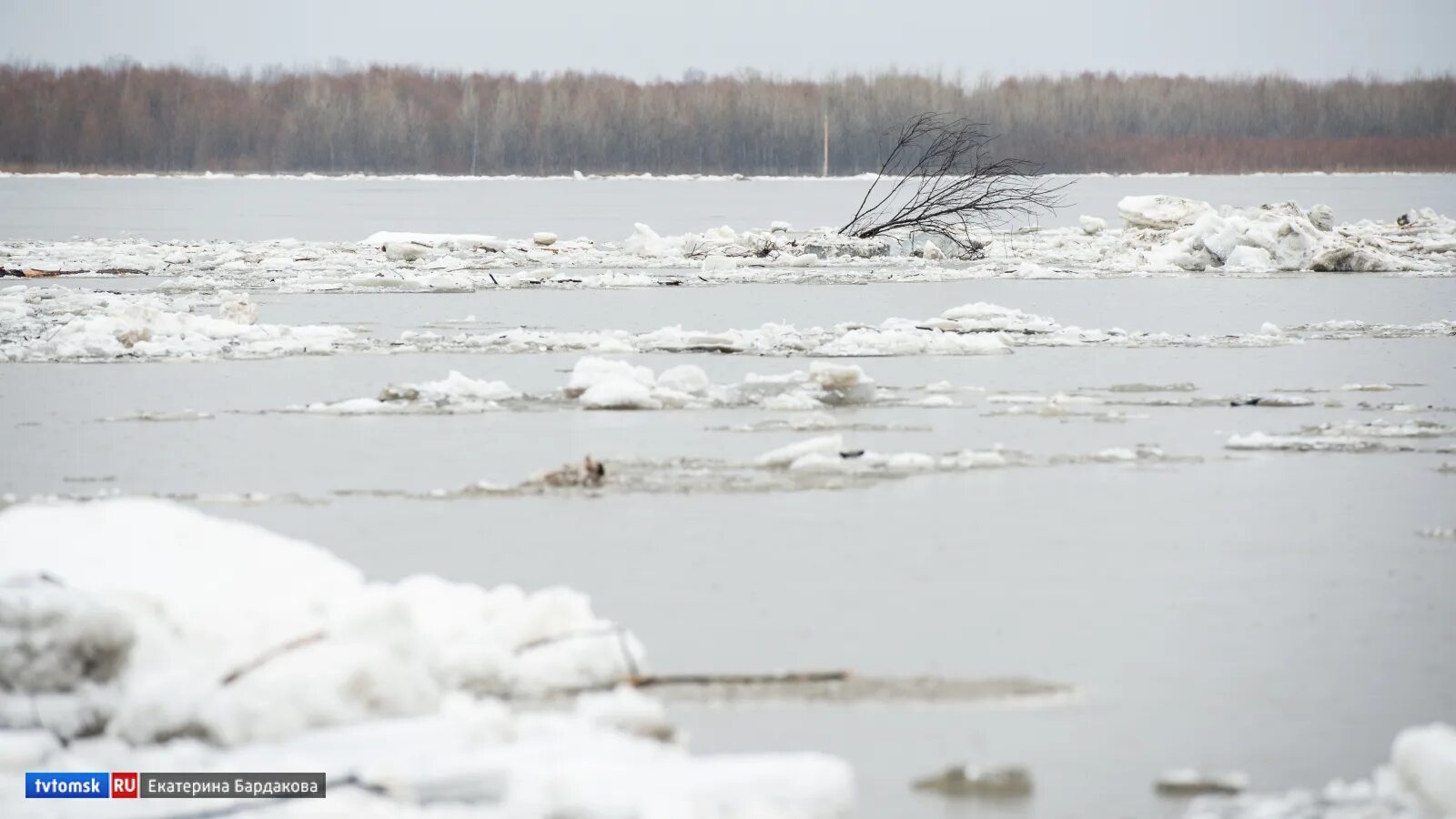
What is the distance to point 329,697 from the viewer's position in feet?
10.7

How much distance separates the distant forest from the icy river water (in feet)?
167

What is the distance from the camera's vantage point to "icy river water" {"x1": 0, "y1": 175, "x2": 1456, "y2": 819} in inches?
131

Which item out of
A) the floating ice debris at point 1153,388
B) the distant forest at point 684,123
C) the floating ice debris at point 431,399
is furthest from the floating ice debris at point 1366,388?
the distant forest at point 684,123

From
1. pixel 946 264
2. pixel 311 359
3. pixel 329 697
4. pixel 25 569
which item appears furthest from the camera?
pixel 946 264

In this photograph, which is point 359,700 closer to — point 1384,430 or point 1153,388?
point 1384,430

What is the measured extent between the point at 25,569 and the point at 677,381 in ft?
14.9

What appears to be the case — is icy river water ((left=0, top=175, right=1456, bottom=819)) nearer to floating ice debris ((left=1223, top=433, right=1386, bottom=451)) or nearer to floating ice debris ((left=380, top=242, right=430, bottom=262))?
floating ice debris ((left=1223, top=433, right=1386, bottom=451))

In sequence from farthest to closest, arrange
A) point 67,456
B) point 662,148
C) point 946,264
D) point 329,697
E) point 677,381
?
point 662,148 → point 946,264 → point 677,381 → point 67,456 → point 329,697

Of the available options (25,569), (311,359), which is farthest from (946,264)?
(25,569)

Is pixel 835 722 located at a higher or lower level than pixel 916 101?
lower

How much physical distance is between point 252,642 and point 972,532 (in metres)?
2.35

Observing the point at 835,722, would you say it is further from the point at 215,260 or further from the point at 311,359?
the point at 215,260

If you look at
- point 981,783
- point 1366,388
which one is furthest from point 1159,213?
point 981,783

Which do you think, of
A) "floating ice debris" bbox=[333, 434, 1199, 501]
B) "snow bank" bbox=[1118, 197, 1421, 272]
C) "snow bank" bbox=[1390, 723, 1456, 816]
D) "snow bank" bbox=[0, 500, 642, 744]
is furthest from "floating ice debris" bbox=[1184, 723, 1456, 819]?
"snow bank" bbox=[1118, 197, 1421, 272]
